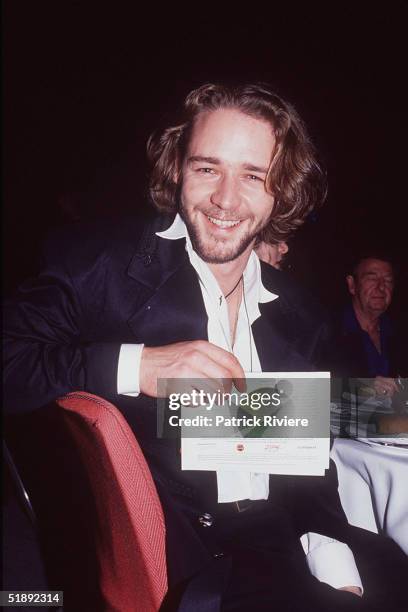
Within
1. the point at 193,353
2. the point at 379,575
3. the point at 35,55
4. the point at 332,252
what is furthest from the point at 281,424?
the point at 332,252

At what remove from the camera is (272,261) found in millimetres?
2355

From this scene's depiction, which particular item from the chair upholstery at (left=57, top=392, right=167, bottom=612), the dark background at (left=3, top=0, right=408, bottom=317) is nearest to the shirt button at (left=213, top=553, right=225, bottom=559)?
the chair upholstery at (left=57, top=392, right=167, bottom=612)

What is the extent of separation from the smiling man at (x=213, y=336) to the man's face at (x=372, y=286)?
1.26 m

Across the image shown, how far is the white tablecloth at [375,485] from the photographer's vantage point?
1108 mm

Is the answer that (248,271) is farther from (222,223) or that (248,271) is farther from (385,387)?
(385,387)

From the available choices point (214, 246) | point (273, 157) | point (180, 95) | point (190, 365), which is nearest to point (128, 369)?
point (190, 365)

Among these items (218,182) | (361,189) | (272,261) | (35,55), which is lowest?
(218,182)

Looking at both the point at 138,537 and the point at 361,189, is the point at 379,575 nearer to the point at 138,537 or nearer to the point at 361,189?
the point at 138,537

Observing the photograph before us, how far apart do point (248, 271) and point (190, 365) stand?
0.52 m

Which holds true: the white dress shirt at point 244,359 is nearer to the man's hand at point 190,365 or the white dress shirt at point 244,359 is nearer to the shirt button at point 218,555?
the man's hand at point 190,365

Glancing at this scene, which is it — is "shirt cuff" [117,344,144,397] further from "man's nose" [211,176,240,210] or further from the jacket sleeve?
"man's nose" [211,176,240,210]

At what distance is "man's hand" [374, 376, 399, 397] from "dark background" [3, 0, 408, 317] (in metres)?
1.56

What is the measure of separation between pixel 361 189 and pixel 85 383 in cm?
430

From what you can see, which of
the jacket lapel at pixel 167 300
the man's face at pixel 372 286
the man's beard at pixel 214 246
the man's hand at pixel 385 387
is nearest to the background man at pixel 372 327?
the man's face at pixel 372 286
